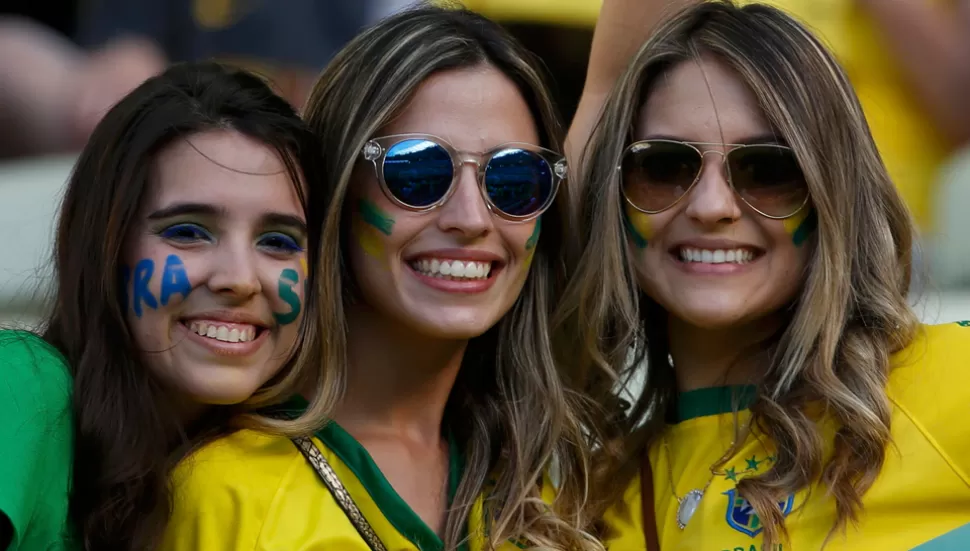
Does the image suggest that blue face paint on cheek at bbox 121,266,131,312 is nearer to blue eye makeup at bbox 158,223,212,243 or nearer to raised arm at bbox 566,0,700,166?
blue eye makeup at bbox 158,223,212,243

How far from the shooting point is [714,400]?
9.25 ft

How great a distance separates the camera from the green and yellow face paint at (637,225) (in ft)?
9.09

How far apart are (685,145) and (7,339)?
4.58ft

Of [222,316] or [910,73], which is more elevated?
[910,73]

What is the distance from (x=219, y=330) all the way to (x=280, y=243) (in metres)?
0.22

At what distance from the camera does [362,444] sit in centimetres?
276

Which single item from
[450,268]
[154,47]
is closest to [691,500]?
[450,268]

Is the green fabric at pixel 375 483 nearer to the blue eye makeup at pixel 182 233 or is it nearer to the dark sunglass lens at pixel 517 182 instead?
the blue eye makeup at pixel 182 233

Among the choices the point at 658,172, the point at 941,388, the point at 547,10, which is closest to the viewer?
the point at 941,388

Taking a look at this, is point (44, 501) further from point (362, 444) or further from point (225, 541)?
point (362, 444)

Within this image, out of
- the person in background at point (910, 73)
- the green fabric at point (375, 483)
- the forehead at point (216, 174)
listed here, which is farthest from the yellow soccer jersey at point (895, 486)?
the person in background at point (910, 73)

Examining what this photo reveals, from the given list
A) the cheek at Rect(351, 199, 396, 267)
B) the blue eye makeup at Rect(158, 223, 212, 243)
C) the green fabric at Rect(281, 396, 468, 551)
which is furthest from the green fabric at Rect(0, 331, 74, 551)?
the cheek at Rect(351, 199, 396, 267)

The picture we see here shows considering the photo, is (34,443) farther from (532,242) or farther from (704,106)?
(704,106)

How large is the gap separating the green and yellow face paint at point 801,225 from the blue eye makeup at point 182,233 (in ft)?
3.96
